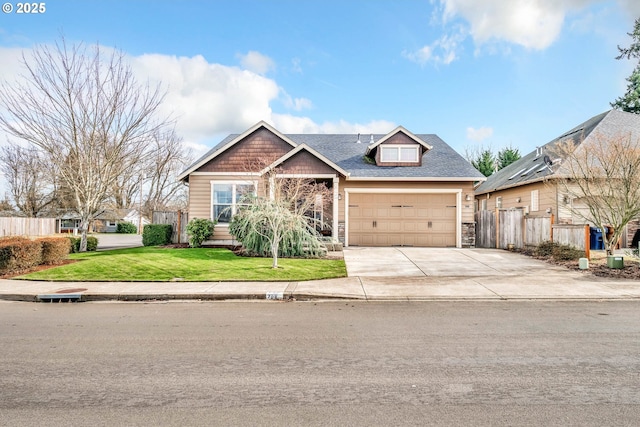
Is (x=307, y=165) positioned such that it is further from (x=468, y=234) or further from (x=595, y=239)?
(x=595, y=239)

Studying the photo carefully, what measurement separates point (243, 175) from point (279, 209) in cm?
564

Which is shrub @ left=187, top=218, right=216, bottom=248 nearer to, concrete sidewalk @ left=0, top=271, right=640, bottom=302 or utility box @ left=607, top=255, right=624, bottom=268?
concrete sidewalk @ left=0, top=271, right=640, bottom=302

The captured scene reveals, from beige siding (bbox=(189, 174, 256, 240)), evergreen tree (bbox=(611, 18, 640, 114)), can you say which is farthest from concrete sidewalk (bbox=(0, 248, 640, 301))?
evergreen tree (bbox=(611, 18, 640, 114))

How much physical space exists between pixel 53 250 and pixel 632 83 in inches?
1516

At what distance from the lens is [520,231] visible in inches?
663

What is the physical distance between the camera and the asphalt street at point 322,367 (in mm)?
3229

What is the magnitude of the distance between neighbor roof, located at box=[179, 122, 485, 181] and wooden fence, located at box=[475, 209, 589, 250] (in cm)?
218

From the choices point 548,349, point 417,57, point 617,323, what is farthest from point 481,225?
point 548,349

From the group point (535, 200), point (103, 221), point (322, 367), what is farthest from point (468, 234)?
point (103, 221)

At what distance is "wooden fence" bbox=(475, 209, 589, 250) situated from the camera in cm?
1389

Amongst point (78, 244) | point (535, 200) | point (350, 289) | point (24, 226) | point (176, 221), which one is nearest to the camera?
point (350, 289)

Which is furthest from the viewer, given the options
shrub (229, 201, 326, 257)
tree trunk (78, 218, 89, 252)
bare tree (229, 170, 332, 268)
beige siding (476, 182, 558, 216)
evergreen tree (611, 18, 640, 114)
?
evergreen tree (611, 18, 640, 114)

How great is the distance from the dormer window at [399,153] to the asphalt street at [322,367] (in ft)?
42.3

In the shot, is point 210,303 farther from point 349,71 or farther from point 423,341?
point 349,71
